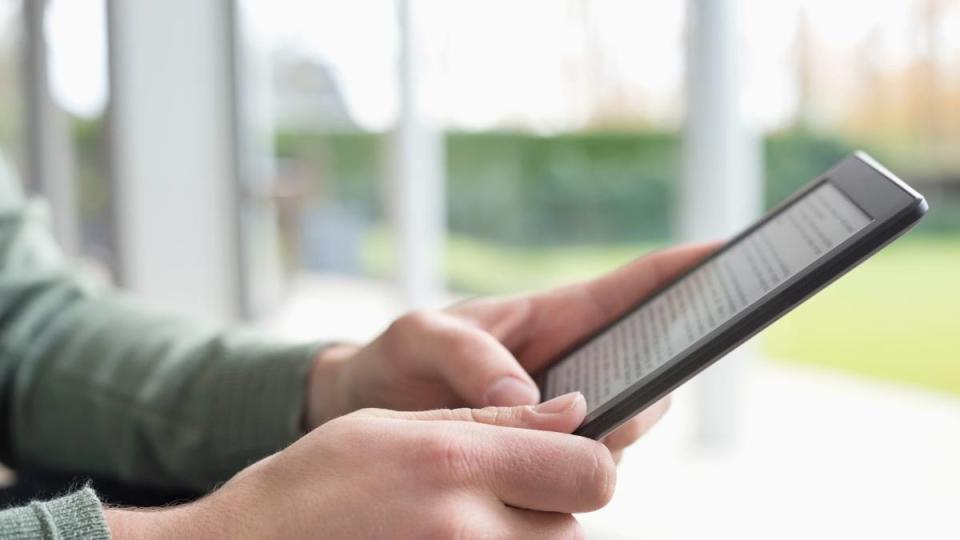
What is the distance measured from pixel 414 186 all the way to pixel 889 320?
183 cm

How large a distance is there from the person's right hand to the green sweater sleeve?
0.28 meters

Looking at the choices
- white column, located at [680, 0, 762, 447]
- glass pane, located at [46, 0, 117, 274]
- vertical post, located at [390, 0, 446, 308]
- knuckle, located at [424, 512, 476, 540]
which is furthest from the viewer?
glass pane, located at [46, 0, 117, 274]

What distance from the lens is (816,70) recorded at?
7.66 ft

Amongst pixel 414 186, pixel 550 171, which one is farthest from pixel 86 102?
pixel 550 171

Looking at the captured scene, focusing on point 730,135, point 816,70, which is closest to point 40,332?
point 730,135

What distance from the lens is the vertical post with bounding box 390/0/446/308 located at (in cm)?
282

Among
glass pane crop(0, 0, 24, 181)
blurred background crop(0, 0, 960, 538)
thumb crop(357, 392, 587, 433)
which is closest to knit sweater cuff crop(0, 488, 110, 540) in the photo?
thumb crop(357, 392, 587, 433)

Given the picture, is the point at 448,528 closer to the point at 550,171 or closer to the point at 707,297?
the point at 707,297

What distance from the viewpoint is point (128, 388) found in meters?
0.79

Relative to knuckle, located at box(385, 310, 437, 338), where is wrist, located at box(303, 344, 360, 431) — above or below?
A: below

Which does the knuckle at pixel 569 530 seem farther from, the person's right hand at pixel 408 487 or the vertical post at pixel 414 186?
the vertical post at pixel 414 186

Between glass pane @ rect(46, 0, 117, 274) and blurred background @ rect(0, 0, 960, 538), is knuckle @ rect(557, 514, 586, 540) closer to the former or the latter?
blurred background @ rect(0, 0, 960, 538)

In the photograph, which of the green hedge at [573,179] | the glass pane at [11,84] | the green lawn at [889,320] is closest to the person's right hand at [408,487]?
the green hedge at [573,179]

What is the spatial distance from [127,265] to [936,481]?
2.14m
